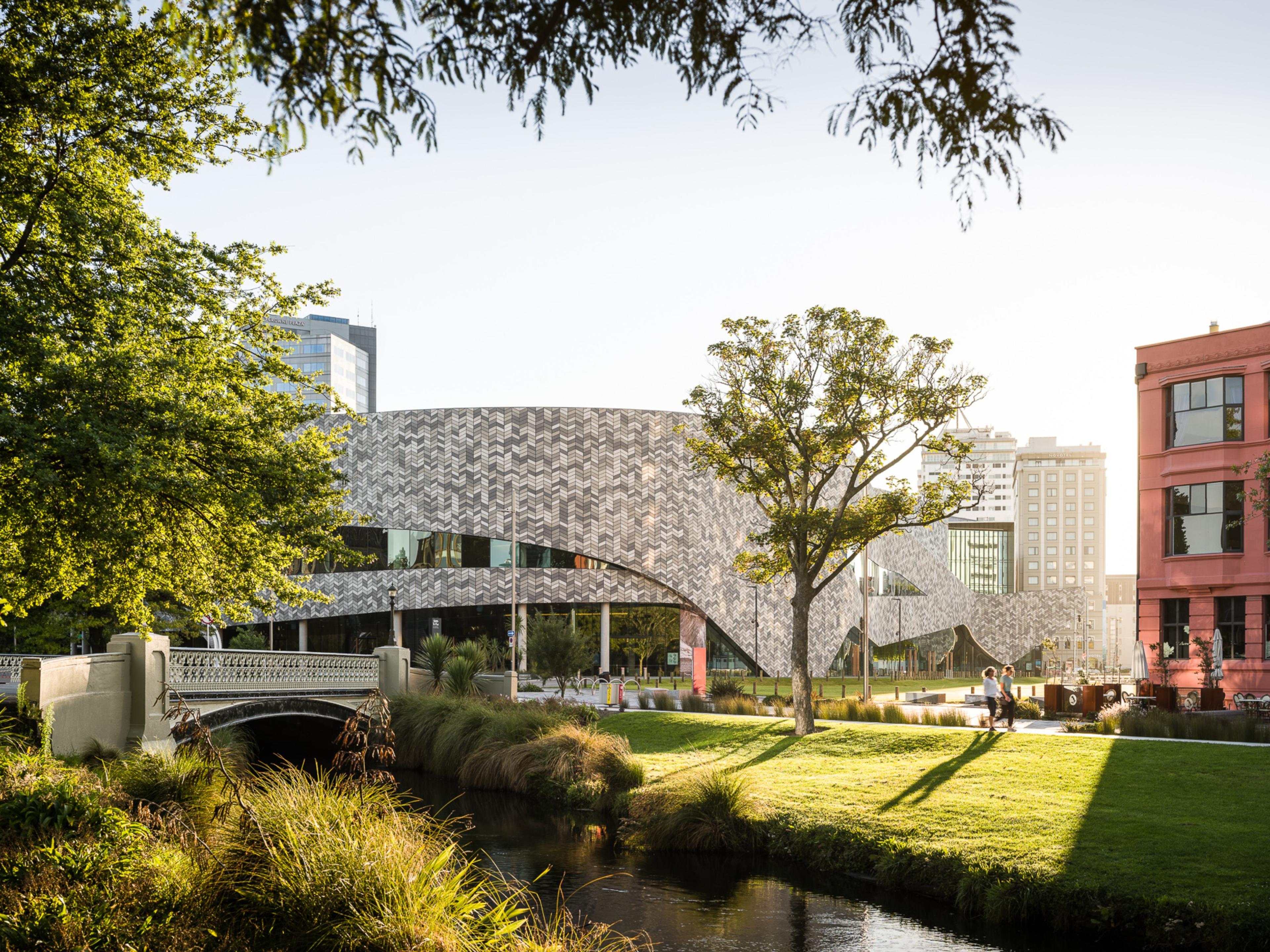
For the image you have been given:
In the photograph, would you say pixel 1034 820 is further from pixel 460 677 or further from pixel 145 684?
pixel 460 677

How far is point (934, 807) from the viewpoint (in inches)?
707

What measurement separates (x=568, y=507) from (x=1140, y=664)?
1656 inches

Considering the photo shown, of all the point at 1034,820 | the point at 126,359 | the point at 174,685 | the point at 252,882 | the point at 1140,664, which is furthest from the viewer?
the point at 1140,664

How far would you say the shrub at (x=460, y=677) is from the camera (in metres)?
34.9

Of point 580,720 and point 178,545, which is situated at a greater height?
point 178,545

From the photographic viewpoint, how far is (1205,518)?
1283 inches

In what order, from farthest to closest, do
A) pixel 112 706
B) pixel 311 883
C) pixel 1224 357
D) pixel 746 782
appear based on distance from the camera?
1. pixel 1224 357
2. pixel 112 706
3. pixel 746 782
4. pixel 311 883

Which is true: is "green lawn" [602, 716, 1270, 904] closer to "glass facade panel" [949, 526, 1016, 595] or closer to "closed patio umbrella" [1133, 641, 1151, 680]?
"closed patio umbrella" [1133, 641, 1151, 680]

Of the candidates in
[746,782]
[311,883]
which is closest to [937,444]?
[746,782]

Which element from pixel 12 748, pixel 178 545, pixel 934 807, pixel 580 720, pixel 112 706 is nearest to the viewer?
pixel 178 545

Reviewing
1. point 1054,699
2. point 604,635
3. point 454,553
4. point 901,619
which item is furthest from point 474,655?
point 901,619

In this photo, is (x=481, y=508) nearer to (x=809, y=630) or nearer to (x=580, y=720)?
(x=809, y=630)

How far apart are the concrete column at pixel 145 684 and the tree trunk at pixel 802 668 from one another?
1411 cm

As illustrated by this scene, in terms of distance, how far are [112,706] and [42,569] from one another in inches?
325
